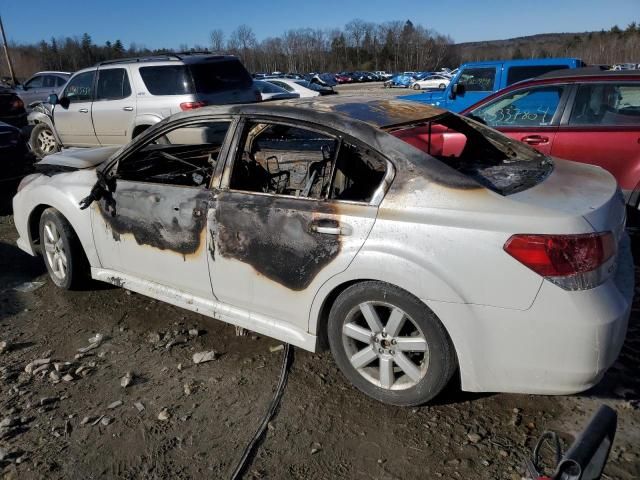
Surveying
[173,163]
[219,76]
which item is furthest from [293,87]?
[173,163]

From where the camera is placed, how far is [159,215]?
3.59 meters

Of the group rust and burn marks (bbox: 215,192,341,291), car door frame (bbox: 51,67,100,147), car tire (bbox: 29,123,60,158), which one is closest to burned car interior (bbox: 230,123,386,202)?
rust and burn marks (bbox: 215,192,341,291)

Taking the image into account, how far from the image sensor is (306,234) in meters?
2.91

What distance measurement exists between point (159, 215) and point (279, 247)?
104 centimetres

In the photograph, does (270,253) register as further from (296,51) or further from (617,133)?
(296,51)

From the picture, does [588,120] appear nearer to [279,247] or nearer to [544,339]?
[544,339]

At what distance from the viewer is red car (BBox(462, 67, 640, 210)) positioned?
516 centimetres

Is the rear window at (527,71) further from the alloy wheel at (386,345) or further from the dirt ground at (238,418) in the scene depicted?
the alloy wheel at (386,345)

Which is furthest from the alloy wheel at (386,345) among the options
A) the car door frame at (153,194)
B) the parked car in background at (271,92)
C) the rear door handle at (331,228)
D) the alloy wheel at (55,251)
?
the parked car in background at (271,92)

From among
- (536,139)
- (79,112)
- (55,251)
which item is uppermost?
(536,139)

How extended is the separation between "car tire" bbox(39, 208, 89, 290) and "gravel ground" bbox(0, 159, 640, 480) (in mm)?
723

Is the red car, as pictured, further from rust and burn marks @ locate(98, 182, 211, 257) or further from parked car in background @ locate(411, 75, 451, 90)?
parked car in background @ locate(411, 75, 451, 90)

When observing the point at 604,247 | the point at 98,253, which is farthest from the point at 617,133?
the point at 98,253

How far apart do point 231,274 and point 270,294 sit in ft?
1.00
